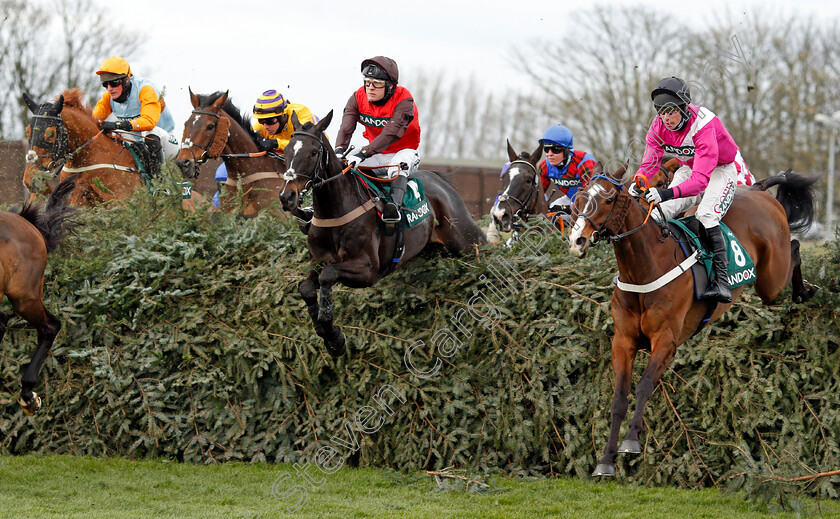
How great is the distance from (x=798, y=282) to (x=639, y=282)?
182cm

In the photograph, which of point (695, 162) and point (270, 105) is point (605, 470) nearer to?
point (695, 162)

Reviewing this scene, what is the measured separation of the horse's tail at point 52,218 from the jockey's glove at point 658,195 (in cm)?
448

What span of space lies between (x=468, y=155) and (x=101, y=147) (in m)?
34.1

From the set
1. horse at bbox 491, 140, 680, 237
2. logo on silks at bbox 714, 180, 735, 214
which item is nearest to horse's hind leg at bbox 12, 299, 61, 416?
horse at bbox 491, 140, 680, 237

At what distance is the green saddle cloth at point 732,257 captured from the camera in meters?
5.42

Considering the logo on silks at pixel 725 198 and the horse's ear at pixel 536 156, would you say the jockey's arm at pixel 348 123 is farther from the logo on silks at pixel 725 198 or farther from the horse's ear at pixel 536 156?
the logo on silks at pixel 725 198

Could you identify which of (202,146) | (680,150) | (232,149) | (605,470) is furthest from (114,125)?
(605,470)

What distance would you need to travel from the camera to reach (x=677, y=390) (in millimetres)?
6328

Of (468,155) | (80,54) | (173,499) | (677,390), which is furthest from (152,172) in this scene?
(468,155)

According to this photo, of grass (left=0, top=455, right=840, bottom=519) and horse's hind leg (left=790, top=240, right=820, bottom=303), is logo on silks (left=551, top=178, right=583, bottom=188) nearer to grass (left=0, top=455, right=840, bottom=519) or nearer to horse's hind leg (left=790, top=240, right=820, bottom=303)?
horse's hind leg (left=790, top=240, right=820, bottom=303)

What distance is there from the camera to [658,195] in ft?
16.9

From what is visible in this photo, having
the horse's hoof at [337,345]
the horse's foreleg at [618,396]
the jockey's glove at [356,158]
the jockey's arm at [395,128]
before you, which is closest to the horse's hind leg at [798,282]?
the horse's foreleg at [618,396]

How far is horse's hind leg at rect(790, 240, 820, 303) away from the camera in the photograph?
616 cm

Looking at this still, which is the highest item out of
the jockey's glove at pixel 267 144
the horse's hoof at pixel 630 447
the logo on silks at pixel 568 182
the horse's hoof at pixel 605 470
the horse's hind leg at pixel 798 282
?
the jockey's glove at pixel 267 144
